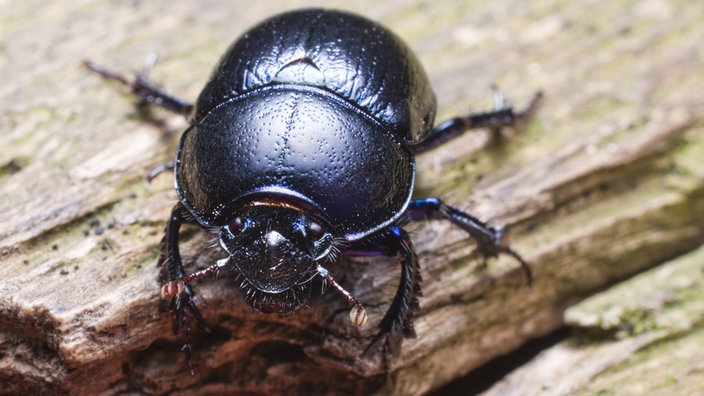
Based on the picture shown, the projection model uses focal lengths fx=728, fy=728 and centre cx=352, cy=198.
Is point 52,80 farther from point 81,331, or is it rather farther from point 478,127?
point 478,127

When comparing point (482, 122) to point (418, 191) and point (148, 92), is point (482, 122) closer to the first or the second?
point (418, 191)

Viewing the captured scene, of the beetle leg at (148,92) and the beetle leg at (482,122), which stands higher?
the beetle leg at (148,92)

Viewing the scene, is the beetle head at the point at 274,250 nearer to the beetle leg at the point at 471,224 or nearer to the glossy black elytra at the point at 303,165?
the glossy black elytra at the point at 303,165

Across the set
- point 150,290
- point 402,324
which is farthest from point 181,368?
point 402,324

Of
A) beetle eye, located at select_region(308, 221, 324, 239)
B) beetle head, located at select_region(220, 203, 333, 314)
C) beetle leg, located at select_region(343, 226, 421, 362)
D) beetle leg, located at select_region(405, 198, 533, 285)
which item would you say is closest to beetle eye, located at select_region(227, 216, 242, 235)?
beetle head, located at select_region(220, 203, 333, 314)

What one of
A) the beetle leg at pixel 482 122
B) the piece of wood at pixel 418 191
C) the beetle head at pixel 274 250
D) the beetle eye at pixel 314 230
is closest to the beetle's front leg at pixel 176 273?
the piece of wood at pixel 418 191

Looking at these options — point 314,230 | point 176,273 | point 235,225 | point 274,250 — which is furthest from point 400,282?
point 176,273

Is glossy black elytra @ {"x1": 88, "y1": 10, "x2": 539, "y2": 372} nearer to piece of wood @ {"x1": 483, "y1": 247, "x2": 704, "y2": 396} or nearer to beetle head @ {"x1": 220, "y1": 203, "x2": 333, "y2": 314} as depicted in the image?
beetle head @ {"x1": 220, "y1": 203, "x2": 333, "y2": 314}
